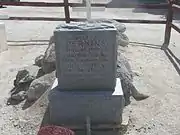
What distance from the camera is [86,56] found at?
3.81 meters

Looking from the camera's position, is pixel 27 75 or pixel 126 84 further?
pixel 27 75

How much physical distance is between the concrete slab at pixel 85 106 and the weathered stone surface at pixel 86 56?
11cm

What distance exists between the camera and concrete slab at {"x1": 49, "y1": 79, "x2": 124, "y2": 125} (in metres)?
3.83

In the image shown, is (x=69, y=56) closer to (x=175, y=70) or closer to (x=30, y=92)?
(x=30, y=92)

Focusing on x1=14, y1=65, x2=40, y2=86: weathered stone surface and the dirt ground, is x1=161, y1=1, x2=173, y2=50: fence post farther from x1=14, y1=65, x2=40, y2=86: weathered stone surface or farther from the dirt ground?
x1=14, y1=65, x2=40, y2=86: weathered stone surface

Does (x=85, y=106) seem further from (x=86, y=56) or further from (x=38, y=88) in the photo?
(x=38, y=88)

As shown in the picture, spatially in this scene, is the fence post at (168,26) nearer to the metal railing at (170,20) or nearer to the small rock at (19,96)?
the metal railing at (170,20)

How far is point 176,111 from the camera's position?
4.52 meters

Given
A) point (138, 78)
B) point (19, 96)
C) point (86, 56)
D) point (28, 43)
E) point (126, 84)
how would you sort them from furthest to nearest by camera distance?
1. point (28, 43)
2. point (138, 78)
3. point (19, 96)
4. point (126, 84)
5. point (86, 56)

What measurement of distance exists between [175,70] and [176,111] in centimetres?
193

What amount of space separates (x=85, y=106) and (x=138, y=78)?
195cm

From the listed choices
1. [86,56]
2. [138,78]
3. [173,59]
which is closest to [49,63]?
[138,78]

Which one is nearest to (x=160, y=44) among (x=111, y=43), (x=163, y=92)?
(x=163, y=92)

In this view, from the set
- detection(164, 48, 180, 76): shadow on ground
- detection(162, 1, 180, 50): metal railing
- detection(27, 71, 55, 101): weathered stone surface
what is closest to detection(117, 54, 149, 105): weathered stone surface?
detection(27, 71, 55, 101): weathered stone surface
